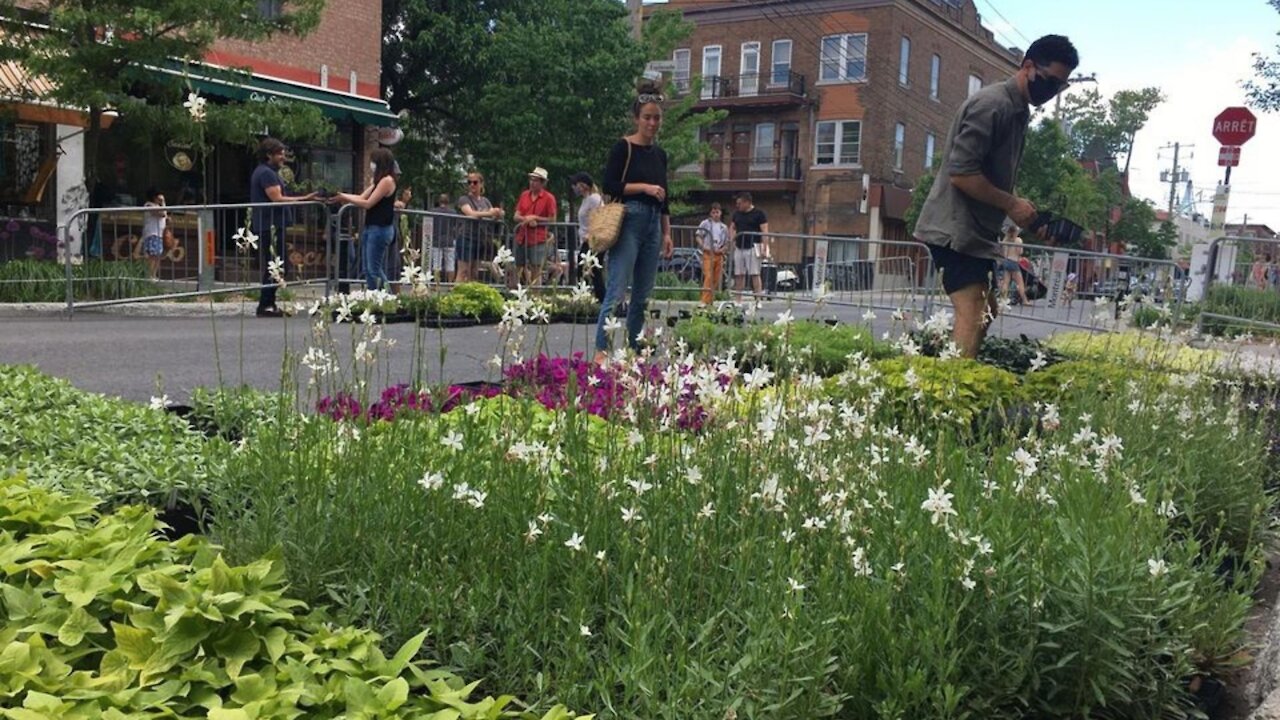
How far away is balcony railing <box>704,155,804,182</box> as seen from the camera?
46.8 meters

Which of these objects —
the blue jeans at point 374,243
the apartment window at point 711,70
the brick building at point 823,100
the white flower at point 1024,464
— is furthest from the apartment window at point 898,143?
the white flower at point 1024,464

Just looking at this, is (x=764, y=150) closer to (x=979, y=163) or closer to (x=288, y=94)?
(x=288, y=94)

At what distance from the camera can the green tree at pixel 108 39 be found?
43.4 ft

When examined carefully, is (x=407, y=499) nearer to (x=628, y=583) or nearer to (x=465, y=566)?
(x=465, y=566)

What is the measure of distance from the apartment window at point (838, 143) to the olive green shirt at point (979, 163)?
40814mm

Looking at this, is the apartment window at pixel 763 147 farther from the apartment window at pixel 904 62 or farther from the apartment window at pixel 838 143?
the apartment window at pixel 904 62

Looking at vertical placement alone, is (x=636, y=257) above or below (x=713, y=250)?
below

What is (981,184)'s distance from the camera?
5.52m

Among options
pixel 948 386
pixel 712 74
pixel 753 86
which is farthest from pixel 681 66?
pixel 948 386

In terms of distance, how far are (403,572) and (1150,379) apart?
3.51 meters

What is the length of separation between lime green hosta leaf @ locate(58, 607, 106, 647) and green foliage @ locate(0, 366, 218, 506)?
0.66m

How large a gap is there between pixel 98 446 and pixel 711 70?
159ft

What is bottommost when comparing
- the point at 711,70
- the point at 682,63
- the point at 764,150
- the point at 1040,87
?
the point at 1040,87

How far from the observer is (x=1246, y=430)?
14.6ft
